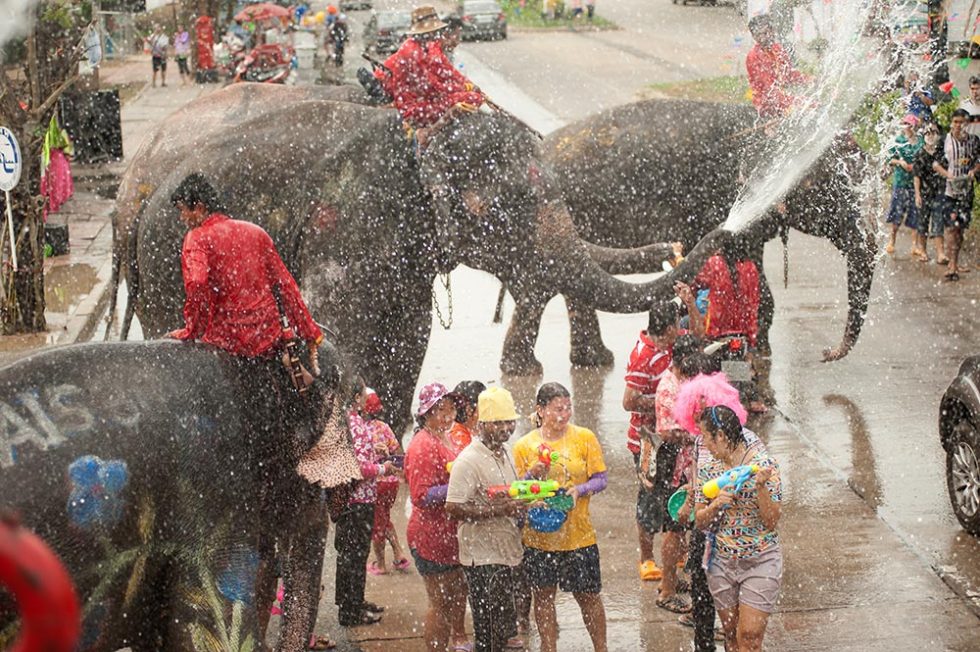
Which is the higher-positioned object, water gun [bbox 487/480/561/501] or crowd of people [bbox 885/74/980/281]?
water gun [bbox 487/480/561/501]

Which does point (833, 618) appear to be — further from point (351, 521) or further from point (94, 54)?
point (94, 54)

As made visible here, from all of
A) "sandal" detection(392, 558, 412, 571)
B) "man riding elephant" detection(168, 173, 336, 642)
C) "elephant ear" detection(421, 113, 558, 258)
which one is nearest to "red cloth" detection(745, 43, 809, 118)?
"elephant ear" detection(421, 113, 558, 258)

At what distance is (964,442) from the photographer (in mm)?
7832

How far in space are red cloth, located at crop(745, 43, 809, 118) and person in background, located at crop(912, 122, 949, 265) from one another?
314 centimetres

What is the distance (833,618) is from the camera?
22.2 ft

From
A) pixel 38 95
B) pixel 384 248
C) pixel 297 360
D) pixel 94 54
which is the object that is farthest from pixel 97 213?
pixel 297 360

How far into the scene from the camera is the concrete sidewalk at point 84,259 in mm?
12773

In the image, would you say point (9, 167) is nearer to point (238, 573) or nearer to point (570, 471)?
point (570, 471)

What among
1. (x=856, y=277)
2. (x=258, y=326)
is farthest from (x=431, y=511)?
(x=856, y=277)

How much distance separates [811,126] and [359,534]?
6.42 metres

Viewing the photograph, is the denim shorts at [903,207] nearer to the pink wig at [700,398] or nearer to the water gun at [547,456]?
the pink wig at [700,398]

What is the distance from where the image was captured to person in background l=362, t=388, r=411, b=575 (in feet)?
22.4

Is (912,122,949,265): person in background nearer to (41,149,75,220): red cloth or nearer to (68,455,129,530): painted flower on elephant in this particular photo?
(41,149,75,220): red cloth

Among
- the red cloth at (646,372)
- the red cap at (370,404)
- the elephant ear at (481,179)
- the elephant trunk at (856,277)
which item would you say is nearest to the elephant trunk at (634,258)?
the elephant ear at (481,179)
